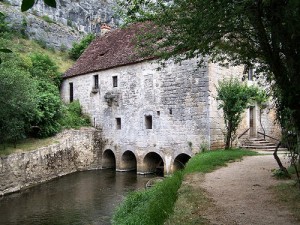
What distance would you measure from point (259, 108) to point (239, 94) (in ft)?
17.1

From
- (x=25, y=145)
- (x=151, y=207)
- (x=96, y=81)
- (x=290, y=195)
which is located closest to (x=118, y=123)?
(x=96, y=81)

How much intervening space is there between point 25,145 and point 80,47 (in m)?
18.2

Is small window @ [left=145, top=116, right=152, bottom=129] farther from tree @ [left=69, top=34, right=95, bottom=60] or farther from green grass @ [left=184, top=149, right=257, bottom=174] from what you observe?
tree @ [left=69, top=34, right=95, bottom=60]

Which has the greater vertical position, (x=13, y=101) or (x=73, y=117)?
(x=13, y=101)

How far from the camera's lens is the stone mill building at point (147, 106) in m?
16.3

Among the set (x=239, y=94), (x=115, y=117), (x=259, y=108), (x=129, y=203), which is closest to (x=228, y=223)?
(x=129, y=203)

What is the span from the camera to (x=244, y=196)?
7.42 meters

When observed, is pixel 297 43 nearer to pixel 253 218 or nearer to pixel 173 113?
pixel 253 218

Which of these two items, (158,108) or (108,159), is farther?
(108,159)

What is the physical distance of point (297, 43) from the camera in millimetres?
5250

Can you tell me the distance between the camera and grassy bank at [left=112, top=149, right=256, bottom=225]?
6488 mm

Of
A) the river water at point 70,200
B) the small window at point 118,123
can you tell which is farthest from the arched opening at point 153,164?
the small window at point 118,123

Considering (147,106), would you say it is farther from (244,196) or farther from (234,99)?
(244,196)

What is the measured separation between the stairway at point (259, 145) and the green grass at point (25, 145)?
11.0 m
